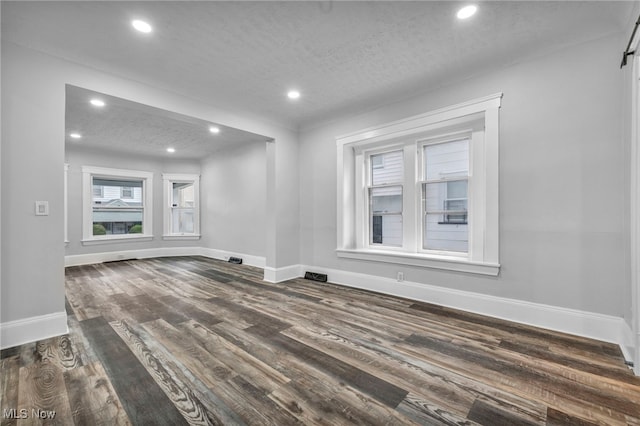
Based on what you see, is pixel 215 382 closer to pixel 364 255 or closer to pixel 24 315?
pixel 24 315

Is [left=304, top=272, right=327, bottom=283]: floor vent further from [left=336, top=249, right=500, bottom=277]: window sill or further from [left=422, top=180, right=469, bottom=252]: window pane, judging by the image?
[left=422, top=180, right=469, bottom=252]: window pane

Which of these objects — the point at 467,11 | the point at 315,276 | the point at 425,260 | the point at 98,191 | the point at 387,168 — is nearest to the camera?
the point at 467,11

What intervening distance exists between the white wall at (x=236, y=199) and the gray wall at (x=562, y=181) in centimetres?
399

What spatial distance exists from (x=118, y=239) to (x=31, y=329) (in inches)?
196

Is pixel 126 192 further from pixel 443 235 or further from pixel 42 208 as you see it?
pixel 443 235

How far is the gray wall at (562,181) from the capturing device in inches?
95.7

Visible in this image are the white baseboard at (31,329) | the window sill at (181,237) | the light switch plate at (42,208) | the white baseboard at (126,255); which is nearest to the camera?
the white baseboard at (31,329)

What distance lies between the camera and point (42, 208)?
260cm

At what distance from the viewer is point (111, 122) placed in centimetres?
472

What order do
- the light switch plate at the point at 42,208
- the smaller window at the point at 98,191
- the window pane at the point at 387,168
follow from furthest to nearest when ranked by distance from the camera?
1. the smaller window at the point at 98,191
2. the window pane at the point at 387,168
3. the light switch plate at the point at 42,208

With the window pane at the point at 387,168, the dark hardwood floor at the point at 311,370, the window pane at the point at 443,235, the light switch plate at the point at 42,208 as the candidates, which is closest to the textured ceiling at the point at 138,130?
the light switch plate at the point at 42,208

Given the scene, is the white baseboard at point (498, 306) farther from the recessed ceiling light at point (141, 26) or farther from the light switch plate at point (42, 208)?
the recessed ceiling light at point (141, 26)

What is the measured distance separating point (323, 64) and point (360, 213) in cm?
231

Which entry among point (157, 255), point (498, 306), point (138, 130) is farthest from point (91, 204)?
point (498, 306)
